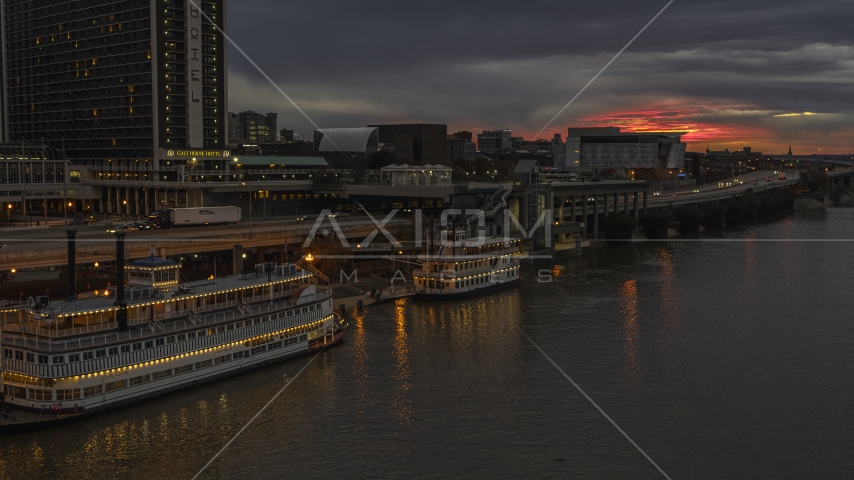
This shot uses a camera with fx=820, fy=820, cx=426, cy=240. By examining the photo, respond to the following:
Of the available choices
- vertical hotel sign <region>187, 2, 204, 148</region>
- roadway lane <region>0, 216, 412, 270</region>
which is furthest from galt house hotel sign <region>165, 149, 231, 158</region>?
roadway lane <region>0, 216, 412, 270</region>

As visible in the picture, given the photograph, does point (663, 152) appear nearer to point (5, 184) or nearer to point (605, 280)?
point (605, 280)

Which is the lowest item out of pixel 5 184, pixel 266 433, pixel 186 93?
pixel 266 433

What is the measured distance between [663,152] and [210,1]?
8532cm

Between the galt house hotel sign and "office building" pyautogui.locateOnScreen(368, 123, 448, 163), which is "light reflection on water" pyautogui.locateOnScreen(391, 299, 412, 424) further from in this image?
"office building" pyautogui.locateOnScreen(368, 123, 448, 163)

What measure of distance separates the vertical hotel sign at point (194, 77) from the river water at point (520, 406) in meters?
38.3

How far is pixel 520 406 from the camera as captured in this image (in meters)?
24.7

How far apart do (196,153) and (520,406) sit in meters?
53.4

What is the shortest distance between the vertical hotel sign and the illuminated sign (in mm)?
592

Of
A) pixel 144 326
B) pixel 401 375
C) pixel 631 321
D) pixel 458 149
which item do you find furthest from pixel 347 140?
pixel 144 326

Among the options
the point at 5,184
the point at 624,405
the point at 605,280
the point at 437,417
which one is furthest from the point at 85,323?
the point at 5,184

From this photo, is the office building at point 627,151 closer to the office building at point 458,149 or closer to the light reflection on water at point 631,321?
the office building at point 458,149

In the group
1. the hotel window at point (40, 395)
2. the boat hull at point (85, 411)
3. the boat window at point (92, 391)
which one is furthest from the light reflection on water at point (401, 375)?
the hotel window at point (40, 395)

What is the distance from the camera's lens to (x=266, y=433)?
73.7 feet

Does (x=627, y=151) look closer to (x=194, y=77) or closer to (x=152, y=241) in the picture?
(x=194, y=77)
